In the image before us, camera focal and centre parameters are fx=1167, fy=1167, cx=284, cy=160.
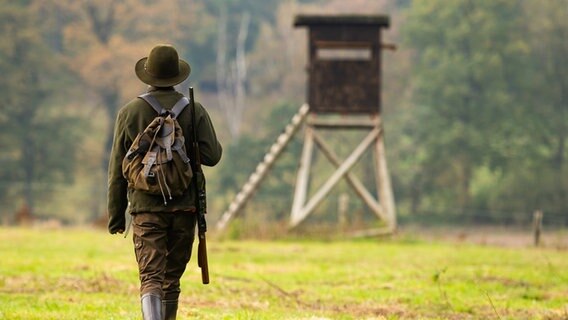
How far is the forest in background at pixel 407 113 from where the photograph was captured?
53.8m

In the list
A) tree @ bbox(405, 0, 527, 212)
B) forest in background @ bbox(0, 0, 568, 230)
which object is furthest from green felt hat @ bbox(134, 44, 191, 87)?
tree @ bbox(405, 0, 527, 212)

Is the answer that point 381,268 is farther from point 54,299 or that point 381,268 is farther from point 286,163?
point 286,163

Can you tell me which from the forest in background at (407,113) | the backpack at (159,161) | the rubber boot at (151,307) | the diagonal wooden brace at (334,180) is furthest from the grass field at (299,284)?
the forest in background at (407,113)

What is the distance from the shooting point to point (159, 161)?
8.74 meters

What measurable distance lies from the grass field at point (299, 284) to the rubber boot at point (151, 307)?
2381 millimetres

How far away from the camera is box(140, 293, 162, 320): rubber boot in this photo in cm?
858

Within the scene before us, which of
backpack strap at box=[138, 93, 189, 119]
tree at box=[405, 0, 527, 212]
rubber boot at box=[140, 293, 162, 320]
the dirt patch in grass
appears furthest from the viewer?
tree at box=[405, 0, 527, 212]

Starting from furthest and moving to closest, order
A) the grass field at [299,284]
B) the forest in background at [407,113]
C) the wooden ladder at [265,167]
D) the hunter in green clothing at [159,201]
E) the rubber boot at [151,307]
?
1. the forest in background at [407,113]
2. the wooden ladder at [265,167]
3. the grass field at [299,284]
4. the hunter in green clothing at [159,201]
5. the rubber boot at [151,307]

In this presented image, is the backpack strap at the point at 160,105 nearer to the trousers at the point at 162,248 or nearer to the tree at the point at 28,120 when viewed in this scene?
the trousers at the point at 162,248

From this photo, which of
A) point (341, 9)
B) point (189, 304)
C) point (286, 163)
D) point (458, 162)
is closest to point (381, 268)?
point (189, 304)

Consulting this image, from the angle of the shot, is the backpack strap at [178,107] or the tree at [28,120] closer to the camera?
the backpack strap at [178,107]

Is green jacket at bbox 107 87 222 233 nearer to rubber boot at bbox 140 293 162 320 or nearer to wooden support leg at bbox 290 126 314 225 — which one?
rubber boot at bbox 140 293 162 320

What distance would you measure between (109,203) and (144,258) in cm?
59

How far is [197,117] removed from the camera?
9.20 metres
